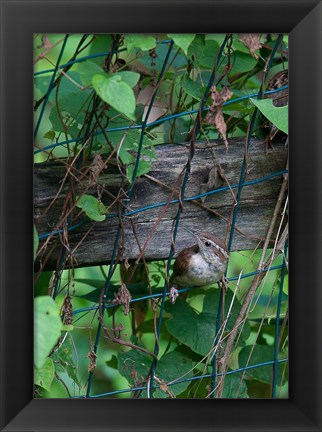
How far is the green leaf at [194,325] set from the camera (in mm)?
2164

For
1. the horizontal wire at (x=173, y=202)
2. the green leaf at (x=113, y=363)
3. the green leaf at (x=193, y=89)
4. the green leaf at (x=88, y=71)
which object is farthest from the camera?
the green leaf at (x=113, y=363)

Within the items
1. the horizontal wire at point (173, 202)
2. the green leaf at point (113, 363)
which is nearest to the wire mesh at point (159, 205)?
the horizontal wire at point (173, 202)

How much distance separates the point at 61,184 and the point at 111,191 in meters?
0.13

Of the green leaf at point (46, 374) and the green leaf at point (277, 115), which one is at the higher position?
the green leaf at point (277, 115)

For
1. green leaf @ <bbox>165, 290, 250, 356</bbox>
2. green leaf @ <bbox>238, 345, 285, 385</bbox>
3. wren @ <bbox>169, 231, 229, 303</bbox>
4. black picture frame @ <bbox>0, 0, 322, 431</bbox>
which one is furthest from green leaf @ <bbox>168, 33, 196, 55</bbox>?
green leaf @ <bbox>238, 345, 285, 385</bbox>

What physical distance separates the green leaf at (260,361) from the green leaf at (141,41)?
0.98 meters

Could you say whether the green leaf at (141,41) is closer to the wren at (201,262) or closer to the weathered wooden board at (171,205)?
the weathered wooden board at (171,205)

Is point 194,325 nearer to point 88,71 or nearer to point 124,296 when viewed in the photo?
point 124,296

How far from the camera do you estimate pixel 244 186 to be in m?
2.07

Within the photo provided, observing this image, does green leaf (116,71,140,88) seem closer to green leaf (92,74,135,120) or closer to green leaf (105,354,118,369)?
green leaf (92,74,135,120)

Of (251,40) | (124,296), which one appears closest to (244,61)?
(251,40)
